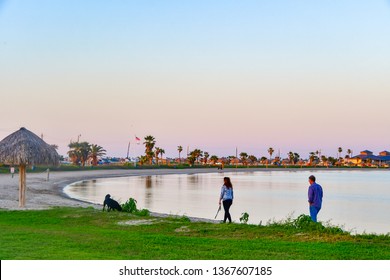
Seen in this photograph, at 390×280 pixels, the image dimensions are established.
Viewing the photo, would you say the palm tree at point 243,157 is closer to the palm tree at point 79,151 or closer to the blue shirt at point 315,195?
the palm tree at point 79,151

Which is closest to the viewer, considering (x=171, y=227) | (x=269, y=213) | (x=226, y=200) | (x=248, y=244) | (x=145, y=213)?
(x=248, y=244)

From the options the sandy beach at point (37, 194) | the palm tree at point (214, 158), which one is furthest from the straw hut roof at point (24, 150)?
the palm tree at point (214, 158)

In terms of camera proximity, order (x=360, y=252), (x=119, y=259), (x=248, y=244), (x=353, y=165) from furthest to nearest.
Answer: (x=353, y=165) < (x=248, y=244) < (x=360, y=252) < (x=119, y=259)

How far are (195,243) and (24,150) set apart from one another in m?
9.82

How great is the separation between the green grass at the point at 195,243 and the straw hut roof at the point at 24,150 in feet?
15.1

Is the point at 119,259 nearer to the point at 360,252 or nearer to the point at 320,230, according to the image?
the point at 360,252

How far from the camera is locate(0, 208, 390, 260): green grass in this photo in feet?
28.5

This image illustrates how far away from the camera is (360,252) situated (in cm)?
922

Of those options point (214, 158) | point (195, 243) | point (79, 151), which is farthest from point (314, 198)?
point (214, 158)

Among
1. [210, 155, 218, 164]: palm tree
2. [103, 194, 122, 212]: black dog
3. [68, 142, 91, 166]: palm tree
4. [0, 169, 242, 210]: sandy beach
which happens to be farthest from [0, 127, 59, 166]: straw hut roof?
[210, 155, 218, 164]: palm tree

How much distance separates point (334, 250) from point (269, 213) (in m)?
15.8

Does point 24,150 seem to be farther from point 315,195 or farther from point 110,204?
point 315,195

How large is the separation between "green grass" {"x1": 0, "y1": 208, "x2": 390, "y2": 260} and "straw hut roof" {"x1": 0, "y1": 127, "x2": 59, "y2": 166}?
4.61 metres
